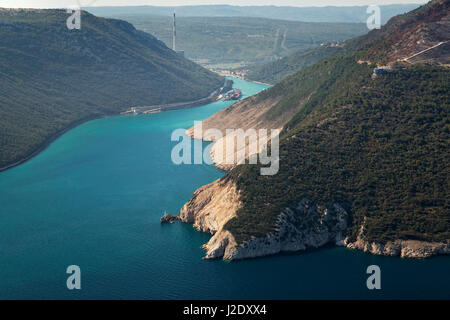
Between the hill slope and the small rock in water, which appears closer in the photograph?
the hill slope

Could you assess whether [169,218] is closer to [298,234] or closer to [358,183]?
[298,234]

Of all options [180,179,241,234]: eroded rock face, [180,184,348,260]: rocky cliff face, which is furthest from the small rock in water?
[180,184,348,260]: rocky cliff face

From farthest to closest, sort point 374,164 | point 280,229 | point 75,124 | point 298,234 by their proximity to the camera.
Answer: point 75,124 → point 374,164 → point 298,234 → point 280,229

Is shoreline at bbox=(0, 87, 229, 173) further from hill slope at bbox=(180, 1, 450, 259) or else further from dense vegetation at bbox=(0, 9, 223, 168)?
hill slope at bbox=(180, 1, 450, 259)

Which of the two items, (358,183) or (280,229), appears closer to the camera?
(280,229)

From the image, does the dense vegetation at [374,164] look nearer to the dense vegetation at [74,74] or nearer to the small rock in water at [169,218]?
the small rock in water at [169,218]

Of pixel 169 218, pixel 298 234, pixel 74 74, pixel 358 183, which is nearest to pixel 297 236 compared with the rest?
pixel 298 234
